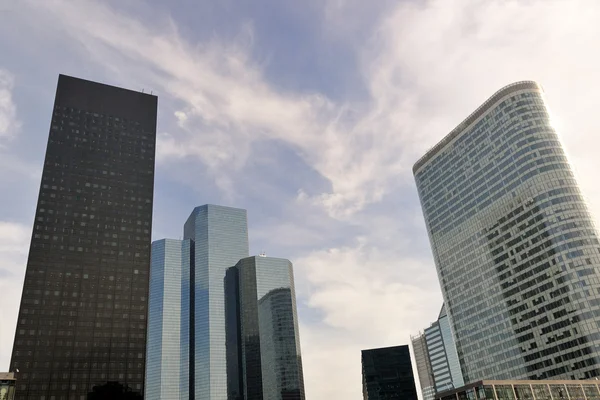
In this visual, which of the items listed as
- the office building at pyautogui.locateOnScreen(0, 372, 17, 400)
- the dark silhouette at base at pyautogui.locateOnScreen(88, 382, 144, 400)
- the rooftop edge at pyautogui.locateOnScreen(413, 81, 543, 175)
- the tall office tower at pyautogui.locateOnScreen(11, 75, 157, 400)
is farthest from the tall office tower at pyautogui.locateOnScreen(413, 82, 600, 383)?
the office building at pyautogui.locateOnScreen(0, 372, 17, 400)

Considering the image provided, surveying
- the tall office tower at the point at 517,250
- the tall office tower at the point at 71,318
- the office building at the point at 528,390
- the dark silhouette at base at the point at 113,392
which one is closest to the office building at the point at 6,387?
the tall office tower at the point at 71,318

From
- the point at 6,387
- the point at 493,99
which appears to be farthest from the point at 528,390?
the point at 6,387

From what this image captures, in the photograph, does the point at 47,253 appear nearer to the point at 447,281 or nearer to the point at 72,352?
the point at 72,352

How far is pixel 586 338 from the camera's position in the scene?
452ft

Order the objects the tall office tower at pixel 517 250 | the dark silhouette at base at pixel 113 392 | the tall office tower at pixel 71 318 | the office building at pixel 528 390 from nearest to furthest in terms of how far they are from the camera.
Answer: the office building at pixel 528 390, the tall office tower at pixel 517 250, the tall office tower at pixel 71 318, the dark silhouette at base at pixel 113 392

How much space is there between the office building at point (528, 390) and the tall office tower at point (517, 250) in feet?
17.2

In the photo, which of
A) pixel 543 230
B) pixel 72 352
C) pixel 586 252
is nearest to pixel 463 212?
pixel 543 230

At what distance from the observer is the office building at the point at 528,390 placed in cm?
12550

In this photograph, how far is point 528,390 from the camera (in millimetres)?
130750

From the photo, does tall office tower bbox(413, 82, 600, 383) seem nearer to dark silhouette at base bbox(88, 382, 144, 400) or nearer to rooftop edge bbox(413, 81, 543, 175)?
rooftop edge bbox(413, 81, 543, 175)

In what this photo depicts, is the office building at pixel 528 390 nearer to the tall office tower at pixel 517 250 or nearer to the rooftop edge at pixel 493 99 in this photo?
the tall office tower at pixel 517 250

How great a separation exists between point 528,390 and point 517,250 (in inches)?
1877

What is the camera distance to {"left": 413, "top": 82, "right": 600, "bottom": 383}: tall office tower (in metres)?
144

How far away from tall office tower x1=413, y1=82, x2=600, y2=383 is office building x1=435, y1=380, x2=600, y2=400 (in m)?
5.24
